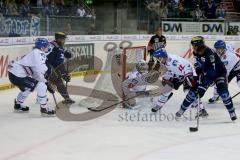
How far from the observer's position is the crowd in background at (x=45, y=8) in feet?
37.5

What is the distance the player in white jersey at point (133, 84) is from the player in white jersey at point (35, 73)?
1.38 metres

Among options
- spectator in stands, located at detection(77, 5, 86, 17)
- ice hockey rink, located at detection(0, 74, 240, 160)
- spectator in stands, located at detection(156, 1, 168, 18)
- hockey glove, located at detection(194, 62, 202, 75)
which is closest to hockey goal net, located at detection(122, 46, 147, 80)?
ice hockey rink, located at detection(0, 74, 240, 160)

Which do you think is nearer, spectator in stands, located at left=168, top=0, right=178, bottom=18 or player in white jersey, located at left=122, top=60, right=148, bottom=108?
player in white jersey, located at left=122, top=60, right=148, bottom=108

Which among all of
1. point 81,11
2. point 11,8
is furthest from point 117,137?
point 81,11

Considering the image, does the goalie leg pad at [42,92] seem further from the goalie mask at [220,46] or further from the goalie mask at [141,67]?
the goalie mask at [220,46]

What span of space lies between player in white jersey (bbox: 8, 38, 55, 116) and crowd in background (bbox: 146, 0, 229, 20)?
311 inches

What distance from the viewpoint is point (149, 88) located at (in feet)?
36.6

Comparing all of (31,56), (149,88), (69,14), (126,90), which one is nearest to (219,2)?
(69,14)

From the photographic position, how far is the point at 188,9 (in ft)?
55.5

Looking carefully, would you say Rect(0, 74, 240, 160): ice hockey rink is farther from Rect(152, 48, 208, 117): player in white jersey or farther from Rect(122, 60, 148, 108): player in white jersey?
Rect(152, 48, 208, 117): player in white jersey

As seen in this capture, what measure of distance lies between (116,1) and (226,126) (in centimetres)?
828

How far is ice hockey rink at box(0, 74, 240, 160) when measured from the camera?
19.9 ft

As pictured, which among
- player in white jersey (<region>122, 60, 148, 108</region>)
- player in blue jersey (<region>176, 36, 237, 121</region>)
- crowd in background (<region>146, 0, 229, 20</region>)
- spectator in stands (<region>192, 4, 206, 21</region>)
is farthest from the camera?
spectator in stands (<region>192, 4, 206, 21</region>)

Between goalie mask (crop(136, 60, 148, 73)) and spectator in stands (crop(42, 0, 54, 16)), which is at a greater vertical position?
spectator in stands (crop(42, 0, 54, 16))
